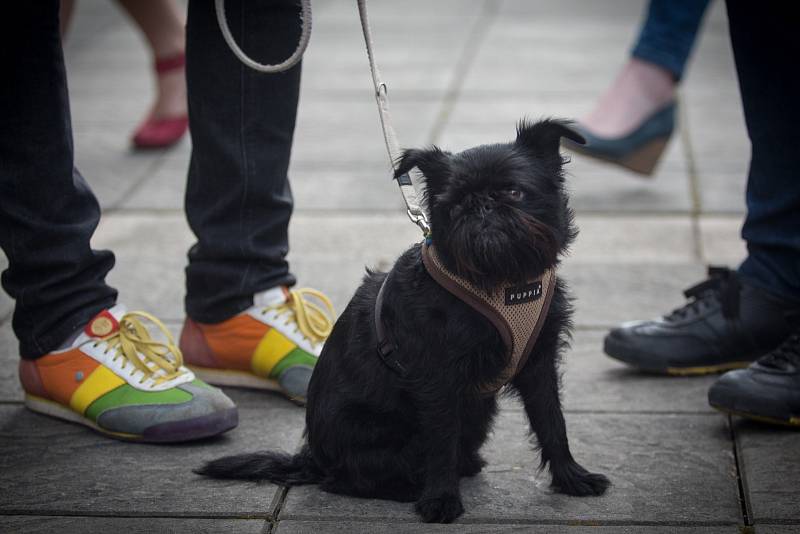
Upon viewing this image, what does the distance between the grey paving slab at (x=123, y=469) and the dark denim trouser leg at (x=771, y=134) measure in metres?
1.58

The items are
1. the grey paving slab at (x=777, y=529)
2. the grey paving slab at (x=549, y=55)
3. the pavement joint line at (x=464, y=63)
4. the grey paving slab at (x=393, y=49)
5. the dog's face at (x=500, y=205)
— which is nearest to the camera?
the dog's face at (x=500, y=205)

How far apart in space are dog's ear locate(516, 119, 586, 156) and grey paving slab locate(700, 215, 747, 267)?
204 centimetres

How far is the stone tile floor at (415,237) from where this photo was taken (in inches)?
106

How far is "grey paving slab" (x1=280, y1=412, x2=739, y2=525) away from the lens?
2.65 metres

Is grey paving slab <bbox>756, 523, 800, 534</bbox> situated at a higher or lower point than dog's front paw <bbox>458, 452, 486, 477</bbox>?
higher

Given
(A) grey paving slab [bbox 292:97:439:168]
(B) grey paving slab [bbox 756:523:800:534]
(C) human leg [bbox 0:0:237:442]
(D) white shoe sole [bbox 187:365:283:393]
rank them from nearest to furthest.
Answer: (B) grey paving slab [bbox 756:523:800:534] → (C) human leg [bbox 0:0:237:442] → (D) white shoe sole [bbox 187:365:283:393] → (A) grey paving slab [bbox 292:97:439:168]

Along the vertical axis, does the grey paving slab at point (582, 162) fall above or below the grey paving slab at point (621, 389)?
above

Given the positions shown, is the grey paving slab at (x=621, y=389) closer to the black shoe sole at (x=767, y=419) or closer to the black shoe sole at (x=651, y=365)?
the black shoe sole at (x=651, y=365)

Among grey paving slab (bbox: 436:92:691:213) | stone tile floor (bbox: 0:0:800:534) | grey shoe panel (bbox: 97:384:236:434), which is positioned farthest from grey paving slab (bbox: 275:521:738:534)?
grey paving slab (bbox: 436:92:691:213)

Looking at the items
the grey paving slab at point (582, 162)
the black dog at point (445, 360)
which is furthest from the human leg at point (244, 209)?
the grey paving slab at point (582, 162)

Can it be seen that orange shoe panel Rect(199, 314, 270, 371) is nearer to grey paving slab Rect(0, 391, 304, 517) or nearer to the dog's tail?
grey paving slab Rect(0, 391, 304, 517)

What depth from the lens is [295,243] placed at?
4.92m

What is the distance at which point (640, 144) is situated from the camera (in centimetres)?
542

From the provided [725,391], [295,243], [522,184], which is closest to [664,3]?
[295,243]
